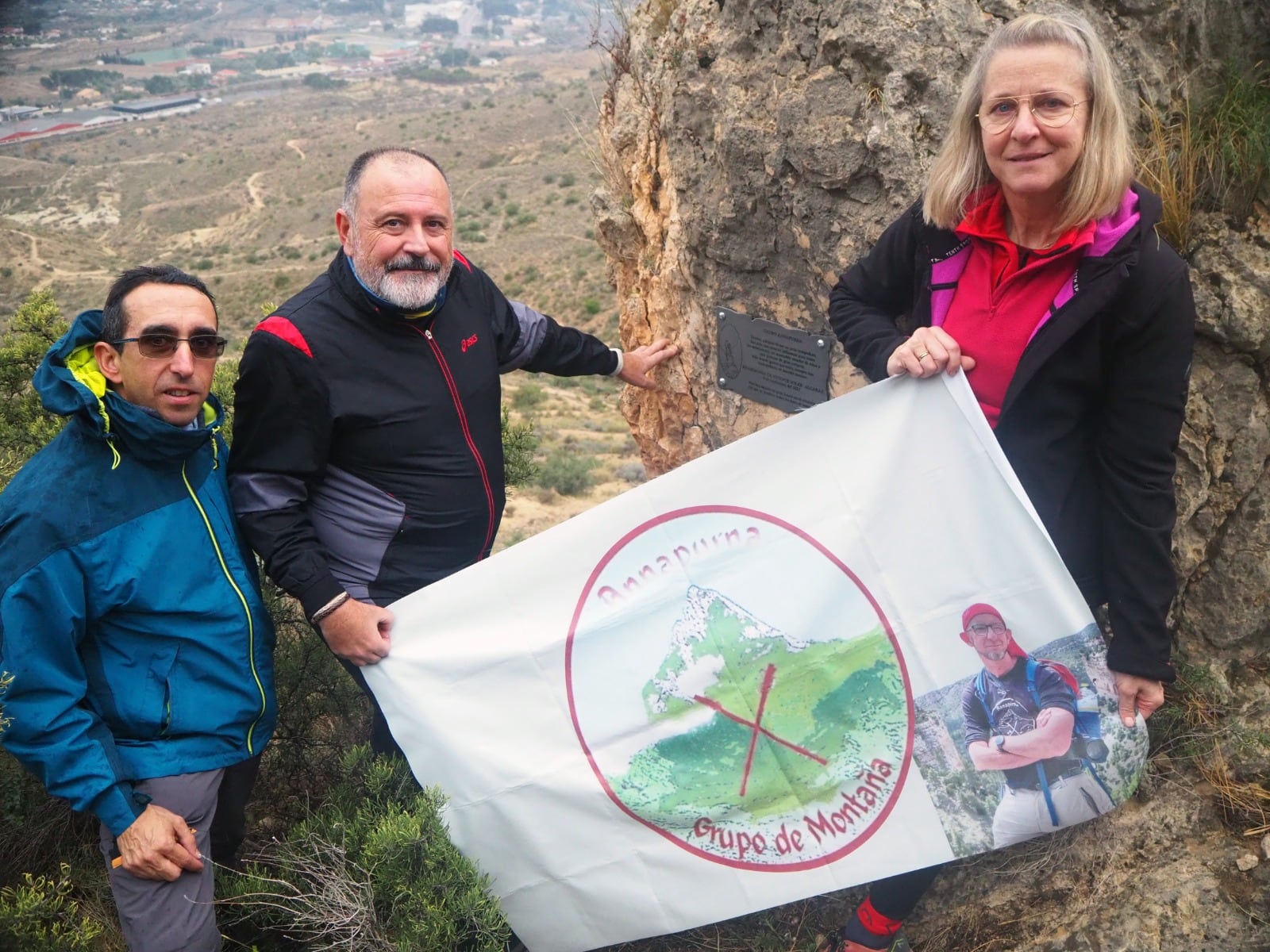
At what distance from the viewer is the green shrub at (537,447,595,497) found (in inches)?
369

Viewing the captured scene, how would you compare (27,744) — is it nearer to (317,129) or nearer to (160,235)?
(160,235)

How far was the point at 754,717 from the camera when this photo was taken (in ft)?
8.27

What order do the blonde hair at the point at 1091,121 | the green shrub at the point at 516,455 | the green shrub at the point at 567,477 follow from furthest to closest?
1. the green shrub at the point at 567,477
2. the green shrub at the point at 516,455
3. the blonde hair at the point at 1091,121

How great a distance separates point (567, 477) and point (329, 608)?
6.97m

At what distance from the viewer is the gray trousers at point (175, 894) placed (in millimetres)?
2285

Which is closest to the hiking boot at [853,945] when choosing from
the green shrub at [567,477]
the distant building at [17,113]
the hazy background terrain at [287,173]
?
the hazy background terrain at [287,173]

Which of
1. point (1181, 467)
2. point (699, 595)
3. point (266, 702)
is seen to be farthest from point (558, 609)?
point (1181, 467)

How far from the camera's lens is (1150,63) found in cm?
304

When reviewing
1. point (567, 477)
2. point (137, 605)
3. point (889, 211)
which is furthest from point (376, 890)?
point (567, 477)

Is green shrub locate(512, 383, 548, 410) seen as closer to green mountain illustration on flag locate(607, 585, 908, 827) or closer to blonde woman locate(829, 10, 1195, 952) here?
green mountain illustration on flag locate(607, 585, 908, 827)

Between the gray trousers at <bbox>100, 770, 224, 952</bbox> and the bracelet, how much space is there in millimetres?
462

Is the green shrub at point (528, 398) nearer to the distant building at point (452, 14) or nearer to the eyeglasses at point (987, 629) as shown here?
the eyeglasses at point (987, 629)

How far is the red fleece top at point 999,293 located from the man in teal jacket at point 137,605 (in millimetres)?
1868

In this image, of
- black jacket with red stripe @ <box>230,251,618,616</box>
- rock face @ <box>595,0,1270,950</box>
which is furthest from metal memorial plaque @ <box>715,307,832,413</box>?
black jacket with red stripe @ <box>230,251,618,616</box>
